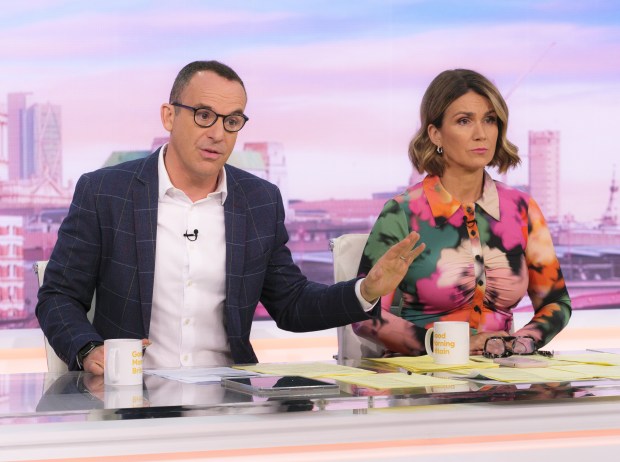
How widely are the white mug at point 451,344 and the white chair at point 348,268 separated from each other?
573 mm

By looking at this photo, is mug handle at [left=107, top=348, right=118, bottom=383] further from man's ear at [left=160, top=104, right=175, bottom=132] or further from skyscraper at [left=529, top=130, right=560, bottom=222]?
skyscraper at [left=529, top=130, right=560, bottom=222]

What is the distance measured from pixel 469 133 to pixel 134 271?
0.95 meters

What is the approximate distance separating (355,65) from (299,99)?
0.32 meters

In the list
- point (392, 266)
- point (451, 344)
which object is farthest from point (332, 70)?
point (451, 344)

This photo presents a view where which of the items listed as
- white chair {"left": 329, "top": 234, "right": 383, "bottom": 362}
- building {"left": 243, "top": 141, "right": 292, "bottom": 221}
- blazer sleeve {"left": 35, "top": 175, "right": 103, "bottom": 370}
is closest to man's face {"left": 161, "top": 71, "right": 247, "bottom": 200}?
blazer sleeve {"left": 35, "top": 175, "right": 103, "bottom": 370}

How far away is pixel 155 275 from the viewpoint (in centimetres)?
239

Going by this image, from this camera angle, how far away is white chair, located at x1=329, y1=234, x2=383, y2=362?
2.60 meters

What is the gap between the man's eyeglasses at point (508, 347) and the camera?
213 cm

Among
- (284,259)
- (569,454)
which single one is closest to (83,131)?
(284,259)

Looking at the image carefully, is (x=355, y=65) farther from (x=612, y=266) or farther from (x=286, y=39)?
(x=612, y=266)

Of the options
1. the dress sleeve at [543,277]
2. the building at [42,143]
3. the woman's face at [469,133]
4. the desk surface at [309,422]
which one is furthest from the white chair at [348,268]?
the building at [42,143]

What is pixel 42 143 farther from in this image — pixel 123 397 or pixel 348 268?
pixel 123 397

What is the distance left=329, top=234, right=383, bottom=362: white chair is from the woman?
0.10 m

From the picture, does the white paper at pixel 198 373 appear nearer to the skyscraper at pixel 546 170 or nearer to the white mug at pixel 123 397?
the white mug at pixel 123 397
